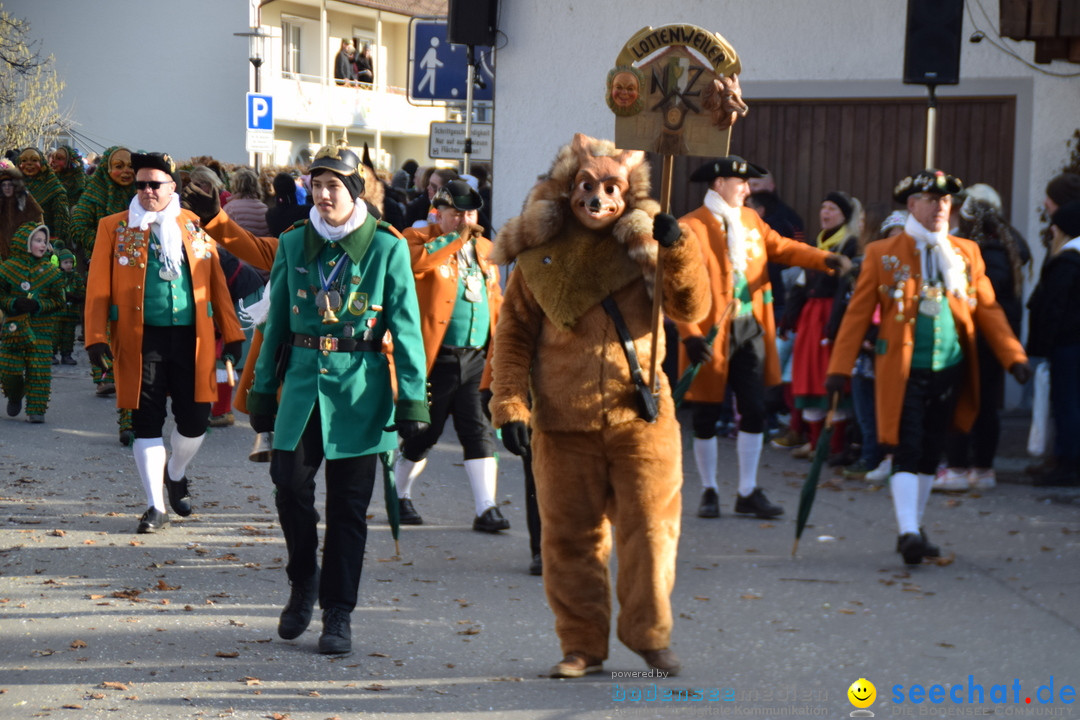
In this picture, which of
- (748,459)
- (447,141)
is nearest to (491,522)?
(748,459)

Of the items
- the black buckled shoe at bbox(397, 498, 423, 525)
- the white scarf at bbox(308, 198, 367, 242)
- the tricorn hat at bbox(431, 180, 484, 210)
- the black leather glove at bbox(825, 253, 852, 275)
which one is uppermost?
the tricorn hat at bbox(431, 180, 484, 210)

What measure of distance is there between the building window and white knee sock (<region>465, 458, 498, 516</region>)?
37380 millimetres

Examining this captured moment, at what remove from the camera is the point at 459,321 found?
26.4 ft

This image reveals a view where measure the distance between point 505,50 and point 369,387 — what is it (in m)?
8.79

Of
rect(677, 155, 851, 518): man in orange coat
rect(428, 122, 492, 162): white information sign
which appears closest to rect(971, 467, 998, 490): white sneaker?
rect(677, 155, 851, 518): man in orange coat

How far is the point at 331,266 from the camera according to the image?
5.75 meters

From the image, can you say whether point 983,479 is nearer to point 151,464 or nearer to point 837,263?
point 837,263

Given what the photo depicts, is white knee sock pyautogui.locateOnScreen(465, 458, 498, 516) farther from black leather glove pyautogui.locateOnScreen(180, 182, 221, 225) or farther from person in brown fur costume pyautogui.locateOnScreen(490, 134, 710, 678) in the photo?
person in brown fur costume pyautogui.locateOnScreen(490, 134, 710, 678)

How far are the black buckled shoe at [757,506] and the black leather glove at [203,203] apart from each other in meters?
3.46

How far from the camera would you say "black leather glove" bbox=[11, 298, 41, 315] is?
11.8m

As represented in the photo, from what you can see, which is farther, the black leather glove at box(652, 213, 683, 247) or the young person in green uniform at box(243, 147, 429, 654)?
the young person in green uniform at box(243, 147, 429, 654)

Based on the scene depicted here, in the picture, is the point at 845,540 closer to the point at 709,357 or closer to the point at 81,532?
the point at 709,357

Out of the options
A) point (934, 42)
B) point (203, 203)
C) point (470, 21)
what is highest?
point (470, 21)

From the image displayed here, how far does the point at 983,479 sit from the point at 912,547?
2.49 metres
